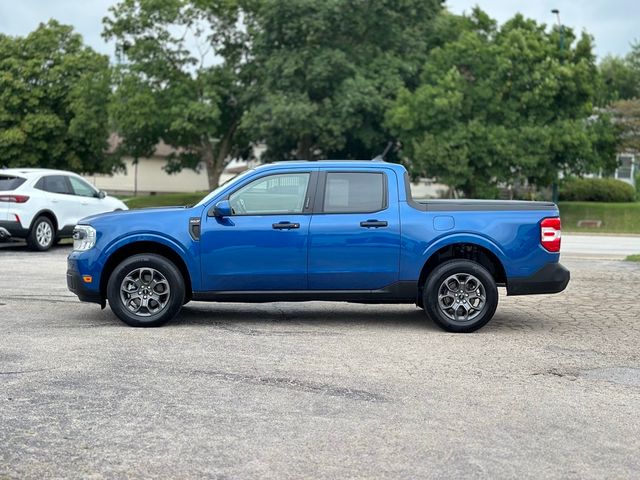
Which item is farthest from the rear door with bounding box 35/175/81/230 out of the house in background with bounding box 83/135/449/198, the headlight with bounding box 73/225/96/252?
the house in background with bounding box 83/135/449/198

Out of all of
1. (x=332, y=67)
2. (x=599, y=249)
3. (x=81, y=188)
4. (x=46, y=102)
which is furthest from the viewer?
(x=46, y=102)

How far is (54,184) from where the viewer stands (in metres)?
20.5

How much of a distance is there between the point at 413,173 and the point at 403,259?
33.9 meters

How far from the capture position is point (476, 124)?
4144cm

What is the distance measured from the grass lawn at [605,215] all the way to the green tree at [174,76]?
17.3m

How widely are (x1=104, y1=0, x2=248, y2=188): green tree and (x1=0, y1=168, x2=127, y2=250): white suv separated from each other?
26588mm

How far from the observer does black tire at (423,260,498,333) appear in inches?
388

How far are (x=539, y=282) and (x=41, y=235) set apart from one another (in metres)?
12.7

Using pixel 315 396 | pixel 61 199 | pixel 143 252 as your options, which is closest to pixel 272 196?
pixel 143 252

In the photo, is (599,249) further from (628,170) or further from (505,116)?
(628,170)

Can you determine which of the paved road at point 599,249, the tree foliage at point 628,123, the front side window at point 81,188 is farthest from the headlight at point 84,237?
the tree foliage at point 628,123

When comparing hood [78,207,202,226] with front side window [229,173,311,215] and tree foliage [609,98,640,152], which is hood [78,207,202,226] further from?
tree foliage [609,98,640,152]

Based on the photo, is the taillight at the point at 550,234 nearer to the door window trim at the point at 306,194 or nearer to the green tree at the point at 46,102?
the door window trim at the point at 306,194

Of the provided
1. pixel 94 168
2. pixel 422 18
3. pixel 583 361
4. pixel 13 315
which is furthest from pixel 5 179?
pixel 94 168
